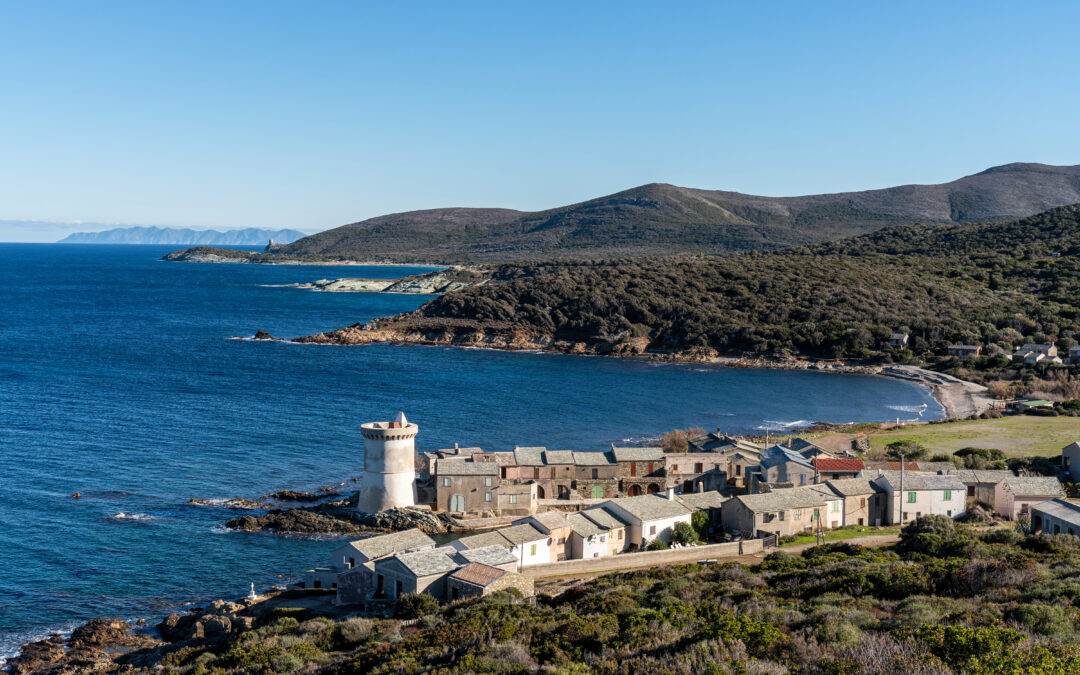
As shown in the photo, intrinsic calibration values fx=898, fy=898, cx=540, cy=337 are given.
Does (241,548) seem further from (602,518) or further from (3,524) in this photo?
(602,518)

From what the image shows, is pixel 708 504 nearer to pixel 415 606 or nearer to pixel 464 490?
pixel 464 490

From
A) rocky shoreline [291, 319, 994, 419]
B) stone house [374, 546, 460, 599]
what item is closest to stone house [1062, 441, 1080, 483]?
stone house [374, 546, 460, 599]

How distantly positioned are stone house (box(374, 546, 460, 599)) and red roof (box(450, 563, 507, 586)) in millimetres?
526

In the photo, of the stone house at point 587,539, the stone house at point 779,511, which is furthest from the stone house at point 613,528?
the stone house at point 779,511

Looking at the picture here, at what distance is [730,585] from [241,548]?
21075 millimetres

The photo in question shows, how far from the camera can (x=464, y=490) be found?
41.7 meters

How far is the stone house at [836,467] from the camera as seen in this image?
4225 cm

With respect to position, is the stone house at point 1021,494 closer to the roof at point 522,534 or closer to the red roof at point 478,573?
the roof at point 522,534

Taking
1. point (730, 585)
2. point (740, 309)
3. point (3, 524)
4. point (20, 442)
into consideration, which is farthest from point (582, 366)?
point (730, 585)

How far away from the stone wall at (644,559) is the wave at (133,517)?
61.2 ft

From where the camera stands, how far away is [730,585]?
2511 cm

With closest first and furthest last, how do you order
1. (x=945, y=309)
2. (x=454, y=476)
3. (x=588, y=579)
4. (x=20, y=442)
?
(x=588, y=579), (x=454, y=476), (x=20, y=442), (x=945, y=309)

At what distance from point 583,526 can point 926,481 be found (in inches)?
615

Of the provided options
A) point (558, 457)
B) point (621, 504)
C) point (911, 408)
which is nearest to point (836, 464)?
point (621, 504)
